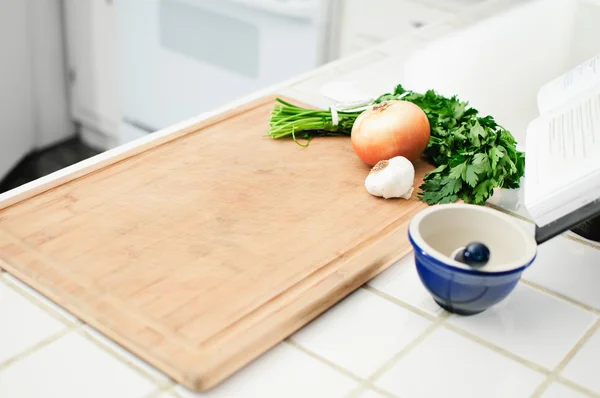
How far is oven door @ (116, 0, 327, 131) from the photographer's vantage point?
2127mm

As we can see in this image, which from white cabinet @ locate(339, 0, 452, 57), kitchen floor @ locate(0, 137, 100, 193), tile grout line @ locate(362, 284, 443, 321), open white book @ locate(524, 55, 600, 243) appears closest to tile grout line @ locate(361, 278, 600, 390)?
tile grout line @ locate(362, 284, 443, 321)

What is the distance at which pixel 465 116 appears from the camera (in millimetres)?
1079

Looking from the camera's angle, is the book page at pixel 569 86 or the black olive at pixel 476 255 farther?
the book page at pixel 569 86

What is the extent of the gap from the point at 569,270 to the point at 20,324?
0.61m

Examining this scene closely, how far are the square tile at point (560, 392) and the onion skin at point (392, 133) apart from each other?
41cm

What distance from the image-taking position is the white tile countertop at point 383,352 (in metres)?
0.71

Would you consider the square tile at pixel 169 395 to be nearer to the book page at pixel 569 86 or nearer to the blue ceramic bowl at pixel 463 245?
the blue ceramic bowl at pixel 463 245

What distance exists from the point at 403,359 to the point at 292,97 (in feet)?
2.13

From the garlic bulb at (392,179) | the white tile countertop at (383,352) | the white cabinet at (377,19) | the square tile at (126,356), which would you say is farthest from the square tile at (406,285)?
the white cabinet at (377,19)

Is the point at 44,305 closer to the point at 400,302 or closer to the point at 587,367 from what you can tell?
the point at 400,302

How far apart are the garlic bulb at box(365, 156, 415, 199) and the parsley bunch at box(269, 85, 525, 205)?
0.03m

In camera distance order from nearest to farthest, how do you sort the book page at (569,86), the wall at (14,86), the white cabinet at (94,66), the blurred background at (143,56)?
1. the book page at (569,86)
2. the blurred background at (143,56)
3. the wall at (14,86)
4. the white cabinet at (94,66)

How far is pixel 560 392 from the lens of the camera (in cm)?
73

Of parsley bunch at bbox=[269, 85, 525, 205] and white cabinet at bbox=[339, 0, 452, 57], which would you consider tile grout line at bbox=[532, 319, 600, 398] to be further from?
white cabinet at bbox=[339, 0, 452, 57]
